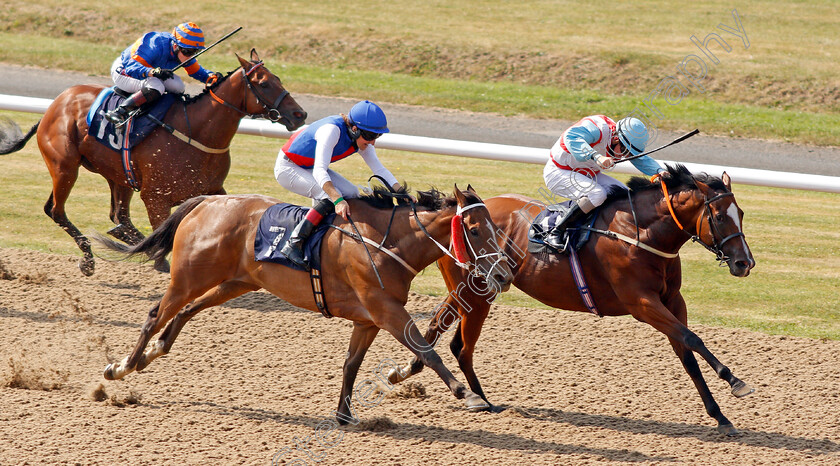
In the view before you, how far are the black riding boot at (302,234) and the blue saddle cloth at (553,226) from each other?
143 cm

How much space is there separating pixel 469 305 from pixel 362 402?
941 mm

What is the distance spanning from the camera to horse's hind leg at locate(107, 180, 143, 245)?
8294mm

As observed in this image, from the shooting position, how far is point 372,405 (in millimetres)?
5980

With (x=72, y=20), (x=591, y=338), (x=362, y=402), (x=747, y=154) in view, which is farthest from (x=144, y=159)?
(x=72, y=20)

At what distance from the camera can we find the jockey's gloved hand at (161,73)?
809 centimetres

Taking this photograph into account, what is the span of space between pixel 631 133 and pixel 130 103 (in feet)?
14.1

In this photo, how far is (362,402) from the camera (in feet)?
19.5

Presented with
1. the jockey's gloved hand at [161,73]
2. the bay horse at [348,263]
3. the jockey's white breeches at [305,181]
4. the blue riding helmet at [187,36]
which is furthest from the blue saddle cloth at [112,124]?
the jockey's white breeches at [305,181]

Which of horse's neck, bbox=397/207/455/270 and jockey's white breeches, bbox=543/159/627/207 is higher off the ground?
jockey's white breeches, bbox=543/159/627/207

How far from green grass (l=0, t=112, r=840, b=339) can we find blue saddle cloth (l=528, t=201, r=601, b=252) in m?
2.14

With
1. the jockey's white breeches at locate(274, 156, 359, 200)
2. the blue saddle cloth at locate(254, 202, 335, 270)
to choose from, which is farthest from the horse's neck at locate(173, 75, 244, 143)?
the blue saddle cloth at locate(254, 202, 335, 270)

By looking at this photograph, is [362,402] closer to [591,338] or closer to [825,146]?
[591,338]

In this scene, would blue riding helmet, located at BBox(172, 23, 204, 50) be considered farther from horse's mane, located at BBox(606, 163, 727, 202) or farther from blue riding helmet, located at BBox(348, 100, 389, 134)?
horse's mane, located at BBox(606, 163, 727, 202)

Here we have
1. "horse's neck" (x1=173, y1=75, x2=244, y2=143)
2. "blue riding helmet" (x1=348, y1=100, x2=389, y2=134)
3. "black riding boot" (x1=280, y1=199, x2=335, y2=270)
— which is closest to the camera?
"black riding boot" (x1=280, y1=199, x2=335, y2=270)
